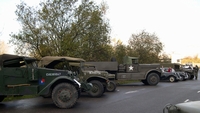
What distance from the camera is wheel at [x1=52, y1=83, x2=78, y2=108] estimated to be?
9.16 meters

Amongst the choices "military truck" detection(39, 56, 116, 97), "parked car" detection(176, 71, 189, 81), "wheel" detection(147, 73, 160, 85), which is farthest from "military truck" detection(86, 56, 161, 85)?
"parked car" detection(176, 71, 189, 81)

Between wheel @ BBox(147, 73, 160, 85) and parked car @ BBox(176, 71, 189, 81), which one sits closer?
wheel @ BBox(147, 73, 160, 85)

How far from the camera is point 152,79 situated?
2072cm

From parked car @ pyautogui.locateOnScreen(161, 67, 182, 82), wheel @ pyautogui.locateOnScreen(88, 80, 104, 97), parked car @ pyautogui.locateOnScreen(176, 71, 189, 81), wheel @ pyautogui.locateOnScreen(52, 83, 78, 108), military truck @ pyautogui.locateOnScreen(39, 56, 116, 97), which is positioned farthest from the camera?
parked car @ pyautogui.locateOnScreen(176, 71, 189, 81)

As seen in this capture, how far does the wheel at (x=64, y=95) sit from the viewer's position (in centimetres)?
916

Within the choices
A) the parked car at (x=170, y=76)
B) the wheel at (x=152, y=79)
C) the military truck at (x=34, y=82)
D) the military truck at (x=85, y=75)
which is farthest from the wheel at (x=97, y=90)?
the parked car at (x=170, y=76)

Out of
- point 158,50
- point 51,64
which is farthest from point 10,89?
point 158,50

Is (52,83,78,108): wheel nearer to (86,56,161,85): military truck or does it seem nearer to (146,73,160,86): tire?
(86,56,161,85): military truck

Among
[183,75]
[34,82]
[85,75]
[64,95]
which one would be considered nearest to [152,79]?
[183,75]

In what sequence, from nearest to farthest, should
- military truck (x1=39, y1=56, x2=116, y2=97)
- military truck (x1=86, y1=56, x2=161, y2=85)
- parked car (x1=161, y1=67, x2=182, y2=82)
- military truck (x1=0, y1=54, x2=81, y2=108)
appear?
military truck (x1=0, y1=54, x2=81, y2=108), military truck (x1=39, y1=56, x2=116, y2=97), military truck (x1=86, y1=56, x2=161, y2=85), parked car (x1=161, y1=67, x2=182, y2=82)

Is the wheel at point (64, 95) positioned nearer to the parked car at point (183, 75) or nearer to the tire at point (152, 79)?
the tire at point (152, 79)

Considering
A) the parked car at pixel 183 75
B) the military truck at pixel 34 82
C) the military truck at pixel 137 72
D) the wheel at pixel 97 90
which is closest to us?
the military truck at pixel 34 82

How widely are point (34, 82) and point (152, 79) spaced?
13326 millimetres

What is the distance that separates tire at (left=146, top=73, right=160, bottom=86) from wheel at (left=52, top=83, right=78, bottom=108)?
12384 millimetres
